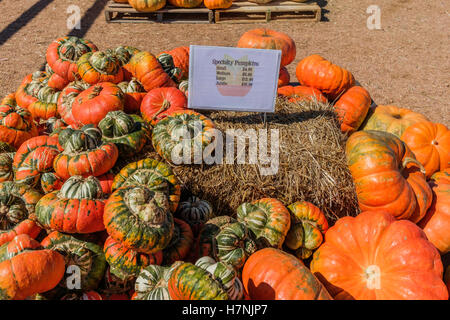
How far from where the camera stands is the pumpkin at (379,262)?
2186 millimetres

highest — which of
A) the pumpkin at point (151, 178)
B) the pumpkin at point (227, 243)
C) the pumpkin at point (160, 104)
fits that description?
the pumpkin at point (160, 104)

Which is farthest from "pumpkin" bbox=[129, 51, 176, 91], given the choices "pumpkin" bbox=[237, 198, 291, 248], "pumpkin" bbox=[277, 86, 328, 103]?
"pumpkin" bbox=[237, 198, 291, 248]

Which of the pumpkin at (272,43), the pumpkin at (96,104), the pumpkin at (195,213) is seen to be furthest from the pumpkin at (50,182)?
the pumpkin at (272,43)

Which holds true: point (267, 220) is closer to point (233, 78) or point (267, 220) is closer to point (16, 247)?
point (233, 78)

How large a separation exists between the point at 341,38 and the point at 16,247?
8.24m

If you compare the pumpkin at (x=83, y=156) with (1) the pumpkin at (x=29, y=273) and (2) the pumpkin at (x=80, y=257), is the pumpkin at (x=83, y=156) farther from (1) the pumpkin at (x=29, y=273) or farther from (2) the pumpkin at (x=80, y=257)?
(1) the pumpkin at (x=29, y=273)

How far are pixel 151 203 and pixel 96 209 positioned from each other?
0.38m

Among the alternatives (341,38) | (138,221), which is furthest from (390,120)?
(341,38)

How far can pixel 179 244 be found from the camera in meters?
2.34

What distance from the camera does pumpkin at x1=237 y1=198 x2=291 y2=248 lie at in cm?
247

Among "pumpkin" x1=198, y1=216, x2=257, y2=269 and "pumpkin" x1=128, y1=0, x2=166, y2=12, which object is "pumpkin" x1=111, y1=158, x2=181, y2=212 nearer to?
"pumpkin" x1=198, y1=216, x2=257, y2=269

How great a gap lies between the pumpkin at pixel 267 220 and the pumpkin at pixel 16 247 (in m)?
1.41

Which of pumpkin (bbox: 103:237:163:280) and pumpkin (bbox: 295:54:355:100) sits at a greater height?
pumpkin (bbox: 295:54:355:100)

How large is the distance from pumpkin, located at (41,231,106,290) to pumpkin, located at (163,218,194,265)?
414 millimetres
